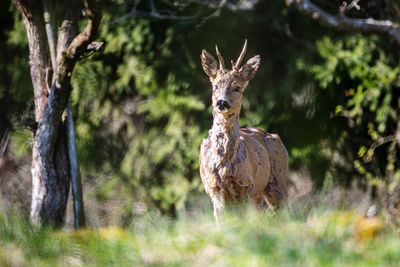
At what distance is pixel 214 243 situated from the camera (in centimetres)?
410

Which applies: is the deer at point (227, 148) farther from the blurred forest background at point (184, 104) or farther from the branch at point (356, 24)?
the blurred forest background at point (184, 104)

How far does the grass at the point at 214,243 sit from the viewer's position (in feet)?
12.7

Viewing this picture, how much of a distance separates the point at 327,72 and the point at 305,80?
0.58 meters

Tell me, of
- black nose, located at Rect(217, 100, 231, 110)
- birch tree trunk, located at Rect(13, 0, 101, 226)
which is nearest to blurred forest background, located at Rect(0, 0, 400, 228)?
birch tree trunk, located at Rect(13, 0, 101, 226)

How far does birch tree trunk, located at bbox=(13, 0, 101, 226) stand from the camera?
655cm

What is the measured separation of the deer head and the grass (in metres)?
0.95

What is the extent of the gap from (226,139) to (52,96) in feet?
7.40

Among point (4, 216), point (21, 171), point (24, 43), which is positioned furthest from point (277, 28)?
point (4, 216)

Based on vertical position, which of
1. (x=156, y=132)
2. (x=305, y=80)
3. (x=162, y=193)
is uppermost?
(x=305, y=80)

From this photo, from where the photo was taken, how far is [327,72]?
9.47 m

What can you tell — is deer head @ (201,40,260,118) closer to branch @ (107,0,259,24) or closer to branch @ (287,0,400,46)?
branch @ (287,0,400,46)

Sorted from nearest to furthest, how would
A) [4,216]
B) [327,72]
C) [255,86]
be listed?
[4,216]
[327,72]
[255,86]

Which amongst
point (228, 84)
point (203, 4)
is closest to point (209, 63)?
point (228, 84)

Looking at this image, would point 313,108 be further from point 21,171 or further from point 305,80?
point 21,171
